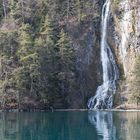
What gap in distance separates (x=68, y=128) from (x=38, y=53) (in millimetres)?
23760

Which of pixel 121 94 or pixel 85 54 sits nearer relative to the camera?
pixel 121 94

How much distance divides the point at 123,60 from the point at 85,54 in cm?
563

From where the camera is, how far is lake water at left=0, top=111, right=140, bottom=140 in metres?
34.6

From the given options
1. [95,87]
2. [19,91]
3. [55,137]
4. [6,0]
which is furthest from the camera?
[6,0]

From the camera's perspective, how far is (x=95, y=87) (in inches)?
2616

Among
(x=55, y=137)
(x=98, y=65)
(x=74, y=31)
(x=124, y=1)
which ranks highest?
(x=124, y=1)

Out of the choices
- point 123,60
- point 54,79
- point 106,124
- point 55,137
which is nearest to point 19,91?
point 54,79

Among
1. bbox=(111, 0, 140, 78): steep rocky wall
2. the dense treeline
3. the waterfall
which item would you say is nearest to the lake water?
the dense treeline

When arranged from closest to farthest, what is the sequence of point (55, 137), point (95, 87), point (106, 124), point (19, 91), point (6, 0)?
point (55, 137), point (106, 124), point (19, 91), point (95, 87), point (6, 0)

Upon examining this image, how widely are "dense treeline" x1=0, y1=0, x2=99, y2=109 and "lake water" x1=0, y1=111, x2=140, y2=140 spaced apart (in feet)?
36.1

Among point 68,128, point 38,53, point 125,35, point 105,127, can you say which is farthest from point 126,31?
point 68,128

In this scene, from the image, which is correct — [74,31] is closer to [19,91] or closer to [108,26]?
[108,26]

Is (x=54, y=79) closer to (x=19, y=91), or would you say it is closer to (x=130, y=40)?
(x=19, y=91)

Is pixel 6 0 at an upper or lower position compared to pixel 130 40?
upper
